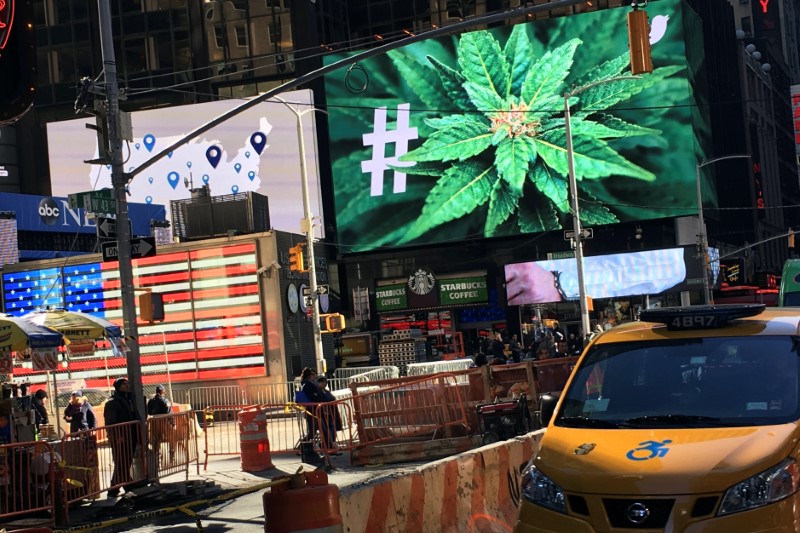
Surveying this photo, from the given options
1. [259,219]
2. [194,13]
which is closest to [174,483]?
[259,219]

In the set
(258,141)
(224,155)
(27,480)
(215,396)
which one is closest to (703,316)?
(27,480)

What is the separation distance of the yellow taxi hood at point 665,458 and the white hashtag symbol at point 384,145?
2183 inches

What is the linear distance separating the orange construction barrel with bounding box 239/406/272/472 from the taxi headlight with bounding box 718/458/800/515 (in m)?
14.2

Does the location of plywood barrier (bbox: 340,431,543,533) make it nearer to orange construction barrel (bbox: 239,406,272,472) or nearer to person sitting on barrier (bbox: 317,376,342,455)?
orange construction barrel (bbox: 239,406,272,472)

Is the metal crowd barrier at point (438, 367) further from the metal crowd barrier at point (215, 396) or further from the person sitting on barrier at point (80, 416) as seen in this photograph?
Result: the person sitting on barrier at point (80, 416)

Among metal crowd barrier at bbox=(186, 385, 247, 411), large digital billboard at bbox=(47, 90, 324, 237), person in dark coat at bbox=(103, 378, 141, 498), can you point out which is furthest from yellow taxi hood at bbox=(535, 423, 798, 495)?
large digital billboard at bbox=(47, 90, 324, 237)

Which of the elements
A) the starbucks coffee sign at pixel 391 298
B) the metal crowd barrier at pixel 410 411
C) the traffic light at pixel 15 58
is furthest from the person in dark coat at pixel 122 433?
the starbucks coffee sign at pixel 391 298

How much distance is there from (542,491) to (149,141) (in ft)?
195

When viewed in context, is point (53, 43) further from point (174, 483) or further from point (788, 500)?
point (788, 500)

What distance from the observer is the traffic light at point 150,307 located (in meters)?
19.2

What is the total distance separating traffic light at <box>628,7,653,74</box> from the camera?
18.0 metres

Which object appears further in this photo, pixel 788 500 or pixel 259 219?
pixel 259 219

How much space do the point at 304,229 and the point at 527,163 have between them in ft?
85.9

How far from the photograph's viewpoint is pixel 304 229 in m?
35.6
